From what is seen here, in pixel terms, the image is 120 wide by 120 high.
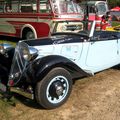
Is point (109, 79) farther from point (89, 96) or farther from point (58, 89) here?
point (58, 89)

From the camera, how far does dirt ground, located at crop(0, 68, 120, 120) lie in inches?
183

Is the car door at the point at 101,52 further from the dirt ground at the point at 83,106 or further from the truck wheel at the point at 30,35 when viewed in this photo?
the truck wheel at the point at 30,35

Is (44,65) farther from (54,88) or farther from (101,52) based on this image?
(101,52)

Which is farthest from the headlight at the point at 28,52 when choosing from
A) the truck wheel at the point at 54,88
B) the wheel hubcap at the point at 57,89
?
the wheel hubcap at the point at 57,89

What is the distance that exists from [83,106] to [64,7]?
725 cm

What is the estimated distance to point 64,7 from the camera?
11633 mm

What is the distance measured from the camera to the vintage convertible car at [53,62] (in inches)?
186

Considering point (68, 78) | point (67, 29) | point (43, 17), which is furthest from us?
point (43, 17)

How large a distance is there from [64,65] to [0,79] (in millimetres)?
1297

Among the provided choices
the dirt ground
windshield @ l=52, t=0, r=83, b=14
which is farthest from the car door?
windshield @ l=52, t=0, r=83, b=14

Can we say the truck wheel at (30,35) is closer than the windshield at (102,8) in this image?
Yes

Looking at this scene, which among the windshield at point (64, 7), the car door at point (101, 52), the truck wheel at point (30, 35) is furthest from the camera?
the truck wheel at point (30, 35)

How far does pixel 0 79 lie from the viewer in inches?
A: 211

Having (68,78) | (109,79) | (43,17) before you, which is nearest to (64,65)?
(68,78)
